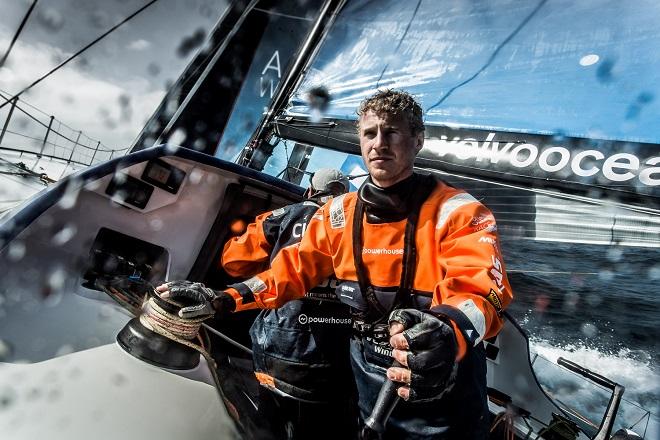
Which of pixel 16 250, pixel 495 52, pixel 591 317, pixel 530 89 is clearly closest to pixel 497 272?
pixel 16 250

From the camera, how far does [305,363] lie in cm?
194

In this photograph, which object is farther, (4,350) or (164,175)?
(164,175)

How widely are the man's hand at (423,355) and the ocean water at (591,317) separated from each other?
82.5 inches

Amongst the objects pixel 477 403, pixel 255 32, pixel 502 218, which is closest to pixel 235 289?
pixel 477 403

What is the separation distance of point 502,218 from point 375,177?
5.87 feet

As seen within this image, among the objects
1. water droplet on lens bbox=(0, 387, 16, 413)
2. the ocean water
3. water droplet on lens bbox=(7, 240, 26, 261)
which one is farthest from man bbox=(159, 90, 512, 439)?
the ocean water

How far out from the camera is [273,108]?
506 cm

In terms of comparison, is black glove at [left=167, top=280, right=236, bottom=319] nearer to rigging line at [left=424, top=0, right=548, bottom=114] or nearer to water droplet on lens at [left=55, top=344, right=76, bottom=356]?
water droplet on lens at [left=55, top=344, right=76, bottom=356]

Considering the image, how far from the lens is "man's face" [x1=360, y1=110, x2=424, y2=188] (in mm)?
1430

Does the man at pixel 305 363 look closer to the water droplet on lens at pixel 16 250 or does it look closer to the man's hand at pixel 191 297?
the man's hand at pixel 191 297

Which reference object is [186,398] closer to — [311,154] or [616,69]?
[616,69]

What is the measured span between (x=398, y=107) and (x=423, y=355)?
0.92 m

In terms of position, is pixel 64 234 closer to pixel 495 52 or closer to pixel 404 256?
pixel 404 256

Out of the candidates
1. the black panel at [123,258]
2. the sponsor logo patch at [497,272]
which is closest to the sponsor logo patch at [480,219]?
the sponsor logo patch at [497,272]
